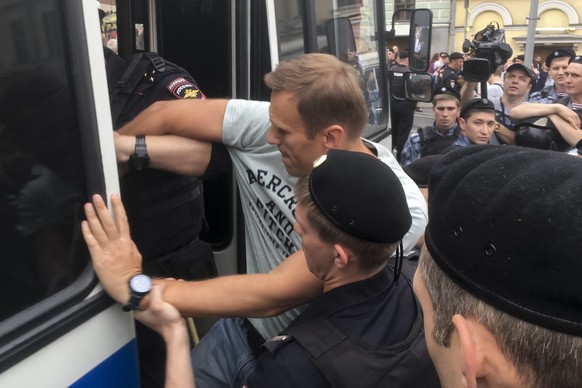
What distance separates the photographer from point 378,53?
10.8ft

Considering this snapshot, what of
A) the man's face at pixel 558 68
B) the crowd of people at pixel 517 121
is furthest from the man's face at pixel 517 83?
the man's face at pixel 558 68

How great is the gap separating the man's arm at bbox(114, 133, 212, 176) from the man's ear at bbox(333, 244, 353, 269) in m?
0.61

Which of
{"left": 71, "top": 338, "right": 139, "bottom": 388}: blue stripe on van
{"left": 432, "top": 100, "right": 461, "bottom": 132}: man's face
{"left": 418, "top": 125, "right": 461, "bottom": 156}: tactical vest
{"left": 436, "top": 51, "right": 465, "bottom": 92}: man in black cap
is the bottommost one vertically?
{"left": 436, "top": 51, "right": 465, "bottom": 92}: man in black cap

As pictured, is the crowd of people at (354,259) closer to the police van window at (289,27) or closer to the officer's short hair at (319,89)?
the officer's short hair at (319,89)

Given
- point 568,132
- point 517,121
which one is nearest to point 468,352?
point 568,132

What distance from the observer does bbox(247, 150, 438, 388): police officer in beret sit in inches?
50.8

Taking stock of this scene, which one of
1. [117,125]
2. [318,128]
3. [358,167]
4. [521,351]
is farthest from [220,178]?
[521,351]

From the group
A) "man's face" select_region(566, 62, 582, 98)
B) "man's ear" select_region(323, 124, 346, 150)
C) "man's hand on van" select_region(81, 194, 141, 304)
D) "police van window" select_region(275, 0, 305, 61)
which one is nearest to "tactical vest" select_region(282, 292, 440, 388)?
"man's hand on van" select_region(81, 194, 141, 304)

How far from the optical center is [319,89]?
67.9 inches

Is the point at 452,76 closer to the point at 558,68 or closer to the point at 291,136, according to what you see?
the point at 558,68

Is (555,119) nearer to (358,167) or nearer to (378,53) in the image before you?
(378,53)

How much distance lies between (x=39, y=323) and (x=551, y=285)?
0.96 meters

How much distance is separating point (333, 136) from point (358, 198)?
448mm

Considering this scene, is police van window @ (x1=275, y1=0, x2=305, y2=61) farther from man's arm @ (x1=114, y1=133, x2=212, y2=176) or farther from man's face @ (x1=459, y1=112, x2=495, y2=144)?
man's face @ (x1=459, y1=112, x2=495, y2=144)
